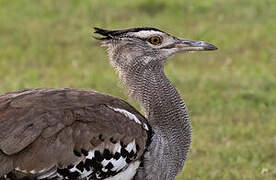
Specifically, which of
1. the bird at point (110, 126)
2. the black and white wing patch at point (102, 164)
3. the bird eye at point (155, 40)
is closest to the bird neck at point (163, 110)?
the bird at point (110, 126)

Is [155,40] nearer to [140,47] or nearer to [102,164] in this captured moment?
[140,47]

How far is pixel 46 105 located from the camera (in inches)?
163

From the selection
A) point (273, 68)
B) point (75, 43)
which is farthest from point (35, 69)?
point (273, 68)

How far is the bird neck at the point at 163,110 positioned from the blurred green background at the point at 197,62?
49.2 inches

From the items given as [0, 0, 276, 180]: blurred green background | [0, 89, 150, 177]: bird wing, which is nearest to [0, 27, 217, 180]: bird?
[0, 89, 150, 177]: bird wing

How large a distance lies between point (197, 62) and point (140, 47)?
4.13 meters

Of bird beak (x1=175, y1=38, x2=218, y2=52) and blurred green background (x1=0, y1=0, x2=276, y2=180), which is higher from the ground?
bird beak (x1=175, y1=38, x2=218, y2=52)

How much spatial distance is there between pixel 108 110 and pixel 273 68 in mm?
4493

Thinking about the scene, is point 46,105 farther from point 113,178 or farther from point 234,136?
point 234,136

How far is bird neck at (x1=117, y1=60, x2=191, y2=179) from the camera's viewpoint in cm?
439

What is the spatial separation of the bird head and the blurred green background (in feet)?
4.03

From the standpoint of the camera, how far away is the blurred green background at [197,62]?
626 cm

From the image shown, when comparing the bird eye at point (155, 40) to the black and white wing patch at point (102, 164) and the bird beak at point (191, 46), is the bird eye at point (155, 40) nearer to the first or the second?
the bird beak at point (191, 46)

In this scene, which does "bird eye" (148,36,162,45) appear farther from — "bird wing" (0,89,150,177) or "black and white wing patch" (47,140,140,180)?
"black and white wing patch" (47,140,140,180)
